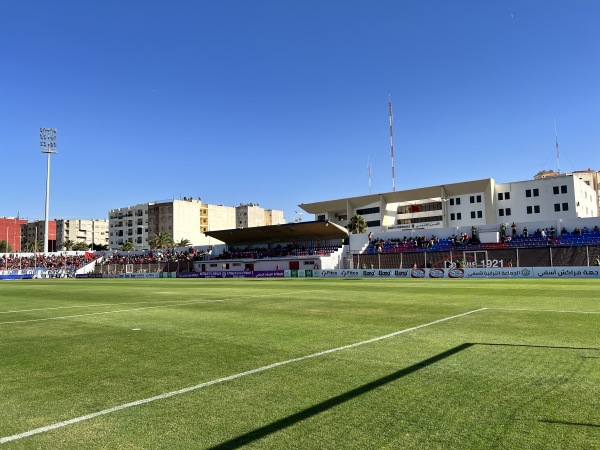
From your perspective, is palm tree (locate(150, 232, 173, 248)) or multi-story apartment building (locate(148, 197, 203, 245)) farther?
multi-story apartment building (locate(148, 197, 203, 245))

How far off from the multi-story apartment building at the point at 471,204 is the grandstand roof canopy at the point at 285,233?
86.7 feet

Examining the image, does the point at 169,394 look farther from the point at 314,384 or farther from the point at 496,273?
the point at 496,273

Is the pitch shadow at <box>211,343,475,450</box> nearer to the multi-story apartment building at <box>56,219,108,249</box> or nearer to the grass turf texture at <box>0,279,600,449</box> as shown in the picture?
the grass turf texture at <box>0,279,600,449</box>

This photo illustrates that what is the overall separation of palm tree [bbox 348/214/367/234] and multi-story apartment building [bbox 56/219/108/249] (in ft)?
414

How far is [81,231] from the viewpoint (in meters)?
184

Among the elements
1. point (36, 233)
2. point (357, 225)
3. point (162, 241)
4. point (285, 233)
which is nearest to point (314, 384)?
point (285, 233)

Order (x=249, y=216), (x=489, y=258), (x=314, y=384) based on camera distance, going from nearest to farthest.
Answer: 1. (x=314, y=384)
2. (x=489, y=258)
3. (x=249, y=216)

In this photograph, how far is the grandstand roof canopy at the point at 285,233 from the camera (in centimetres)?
7656

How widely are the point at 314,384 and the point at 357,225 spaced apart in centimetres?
9194

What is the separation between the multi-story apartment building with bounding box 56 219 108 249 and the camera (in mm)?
179375

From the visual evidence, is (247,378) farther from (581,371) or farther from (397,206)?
(397,206)

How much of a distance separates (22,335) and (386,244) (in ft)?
193

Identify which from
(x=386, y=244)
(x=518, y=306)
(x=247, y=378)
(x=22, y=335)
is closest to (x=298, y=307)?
(x=518, y=306)

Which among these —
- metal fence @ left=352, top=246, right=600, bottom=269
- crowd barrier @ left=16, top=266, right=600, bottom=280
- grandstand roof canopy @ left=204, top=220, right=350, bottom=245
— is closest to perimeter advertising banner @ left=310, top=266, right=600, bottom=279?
crowd barrier @ left=16, top=266, right=600, bottom=280
